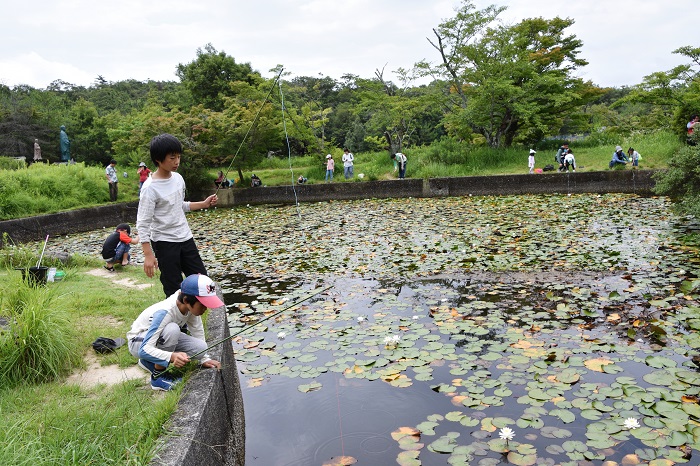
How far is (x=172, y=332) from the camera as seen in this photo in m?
3.10

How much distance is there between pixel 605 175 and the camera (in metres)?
14.4

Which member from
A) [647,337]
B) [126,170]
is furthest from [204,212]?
[647,337]

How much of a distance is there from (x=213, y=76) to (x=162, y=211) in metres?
23.7

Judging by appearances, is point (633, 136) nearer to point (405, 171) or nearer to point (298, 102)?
point (405, 171)

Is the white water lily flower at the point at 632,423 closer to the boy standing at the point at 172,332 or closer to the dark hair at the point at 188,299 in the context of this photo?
the boy standing at the point at 172,332

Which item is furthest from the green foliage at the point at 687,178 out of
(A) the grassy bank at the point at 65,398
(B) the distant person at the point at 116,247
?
(B) the distant person at the point at 116,247

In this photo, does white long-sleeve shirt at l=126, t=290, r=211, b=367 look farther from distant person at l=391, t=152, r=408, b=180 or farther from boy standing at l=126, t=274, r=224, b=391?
distant person at l=391, t=152, r=408, b=180

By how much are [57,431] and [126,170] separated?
65.5 ft

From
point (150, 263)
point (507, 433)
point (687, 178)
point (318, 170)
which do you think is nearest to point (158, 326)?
point (150, 263)

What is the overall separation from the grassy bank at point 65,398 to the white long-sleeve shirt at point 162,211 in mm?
915

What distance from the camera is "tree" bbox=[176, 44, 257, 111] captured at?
25016 millimetres

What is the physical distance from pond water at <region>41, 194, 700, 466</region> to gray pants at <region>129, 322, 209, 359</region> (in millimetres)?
421

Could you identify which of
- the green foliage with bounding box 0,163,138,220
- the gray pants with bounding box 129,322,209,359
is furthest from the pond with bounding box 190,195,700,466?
the green foliage with bounding box 0,163,138,220

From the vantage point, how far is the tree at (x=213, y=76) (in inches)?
985
